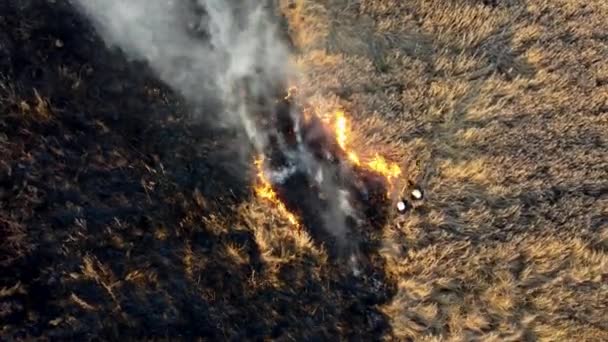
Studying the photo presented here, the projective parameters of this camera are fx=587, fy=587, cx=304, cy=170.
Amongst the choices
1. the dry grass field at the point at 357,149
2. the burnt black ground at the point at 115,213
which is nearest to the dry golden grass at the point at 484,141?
the dry grass field at the point at 357,149

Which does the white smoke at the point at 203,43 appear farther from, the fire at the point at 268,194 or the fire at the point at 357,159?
the fire at the point at 357,159

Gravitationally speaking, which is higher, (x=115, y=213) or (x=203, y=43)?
(x=203, y=43)

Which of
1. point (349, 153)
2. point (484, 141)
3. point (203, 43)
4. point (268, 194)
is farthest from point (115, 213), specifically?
point (484, 141)

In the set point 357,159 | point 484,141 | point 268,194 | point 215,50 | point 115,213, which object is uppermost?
point 215,50

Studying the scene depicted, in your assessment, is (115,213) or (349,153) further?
(349,153)

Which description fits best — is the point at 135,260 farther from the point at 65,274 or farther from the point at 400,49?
the point at 400,49

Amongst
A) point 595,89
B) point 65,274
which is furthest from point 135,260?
point 595,89

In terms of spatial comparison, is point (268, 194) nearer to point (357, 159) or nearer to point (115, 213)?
point (357, 159)
